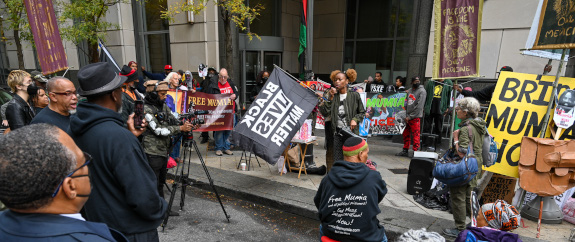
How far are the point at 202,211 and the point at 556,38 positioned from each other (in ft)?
17.6

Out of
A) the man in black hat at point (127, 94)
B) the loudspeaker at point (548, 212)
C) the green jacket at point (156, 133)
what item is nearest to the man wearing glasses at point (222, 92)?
the man in black hat at point (127, 94)

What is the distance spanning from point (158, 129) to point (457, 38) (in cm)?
478

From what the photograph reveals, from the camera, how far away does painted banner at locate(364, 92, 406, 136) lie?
27.3 ft

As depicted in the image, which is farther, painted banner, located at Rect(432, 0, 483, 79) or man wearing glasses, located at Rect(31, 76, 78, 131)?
painted banner, located at Rect(432, 0, 483, 79)

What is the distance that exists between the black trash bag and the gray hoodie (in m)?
2.94

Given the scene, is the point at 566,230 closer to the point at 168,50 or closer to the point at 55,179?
the point at 55,179

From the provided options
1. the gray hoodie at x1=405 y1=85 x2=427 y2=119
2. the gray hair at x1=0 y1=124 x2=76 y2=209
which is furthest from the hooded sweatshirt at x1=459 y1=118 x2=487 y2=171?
the gray hair at x1=0 y1=124 x2=76 y2=209

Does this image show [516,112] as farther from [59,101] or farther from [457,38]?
[59,101]

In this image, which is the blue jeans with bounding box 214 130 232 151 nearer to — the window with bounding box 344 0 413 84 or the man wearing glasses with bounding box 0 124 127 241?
the man wearing glasses with bounding box 0 124 127 241

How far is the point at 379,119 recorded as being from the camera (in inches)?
335

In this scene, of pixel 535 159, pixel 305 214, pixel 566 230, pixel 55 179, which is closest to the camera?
pixel 55 179

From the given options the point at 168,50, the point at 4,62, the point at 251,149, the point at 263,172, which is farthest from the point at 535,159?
the point at 4,62

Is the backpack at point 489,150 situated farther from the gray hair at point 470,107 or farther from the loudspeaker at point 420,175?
the loudspeaker at point 420,175

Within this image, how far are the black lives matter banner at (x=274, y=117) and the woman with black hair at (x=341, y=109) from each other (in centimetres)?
51
